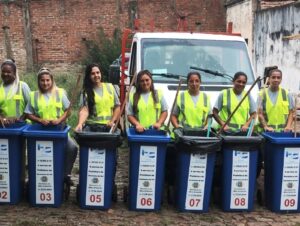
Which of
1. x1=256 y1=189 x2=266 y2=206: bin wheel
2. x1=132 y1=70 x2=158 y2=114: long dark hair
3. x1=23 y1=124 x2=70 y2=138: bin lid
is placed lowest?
x1=256 y1=189 x2=266 y2=206: bin wheel

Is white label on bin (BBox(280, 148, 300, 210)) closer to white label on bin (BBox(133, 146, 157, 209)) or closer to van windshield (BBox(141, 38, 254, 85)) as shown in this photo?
white label on bin (BBox(133, 146, 157, 209))

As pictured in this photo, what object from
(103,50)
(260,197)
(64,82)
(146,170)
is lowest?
(260,197)

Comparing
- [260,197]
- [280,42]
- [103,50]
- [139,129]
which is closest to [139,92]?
[139,129]

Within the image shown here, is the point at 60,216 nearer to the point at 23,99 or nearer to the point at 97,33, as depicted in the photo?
the point at 23,99

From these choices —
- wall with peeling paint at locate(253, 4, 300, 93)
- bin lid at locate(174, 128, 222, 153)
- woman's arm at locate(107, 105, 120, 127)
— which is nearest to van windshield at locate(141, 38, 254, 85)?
woman's arm at locate(107, 105, 120, 127)

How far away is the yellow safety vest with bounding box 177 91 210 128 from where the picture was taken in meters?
6.21

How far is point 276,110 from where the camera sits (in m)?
6.44

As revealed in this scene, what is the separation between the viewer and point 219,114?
634 centimetres

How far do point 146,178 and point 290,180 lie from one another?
65.4 inches

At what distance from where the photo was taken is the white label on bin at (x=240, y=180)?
5820mm

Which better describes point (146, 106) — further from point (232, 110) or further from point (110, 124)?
point (232, 110)

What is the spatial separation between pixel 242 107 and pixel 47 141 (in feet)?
7.80

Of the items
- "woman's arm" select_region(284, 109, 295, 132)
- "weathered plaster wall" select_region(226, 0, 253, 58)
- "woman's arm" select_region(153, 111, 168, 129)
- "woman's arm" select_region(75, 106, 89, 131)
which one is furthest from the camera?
"weathered plaster wall" select_region(226, 0, 253, 58)

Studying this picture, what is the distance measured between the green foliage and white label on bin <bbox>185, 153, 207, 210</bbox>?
1211 centimetres
